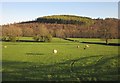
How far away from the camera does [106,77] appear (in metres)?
17.1

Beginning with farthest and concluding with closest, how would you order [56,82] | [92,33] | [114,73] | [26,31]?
1. [26,31]
2. [92,33]
3. [114,73]
4. [56,82]

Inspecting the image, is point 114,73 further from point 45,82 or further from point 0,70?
point 0,70

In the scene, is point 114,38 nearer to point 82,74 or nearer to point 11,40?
point 11,40

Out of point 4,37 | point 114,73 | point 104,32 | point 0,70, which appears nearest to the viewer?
point 114,73

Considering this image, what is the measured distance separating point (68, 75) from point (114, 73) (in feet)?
12.1

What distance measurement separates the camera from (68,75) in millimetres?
17719

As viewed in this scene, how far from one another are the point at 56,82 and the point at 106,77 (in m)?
3.79

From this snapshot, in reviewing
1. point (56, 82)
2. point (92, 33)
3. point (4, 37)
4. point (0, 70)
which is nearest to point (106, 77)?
point (56, 82)

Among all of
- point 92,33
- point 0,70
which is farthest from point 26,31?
point 0,70

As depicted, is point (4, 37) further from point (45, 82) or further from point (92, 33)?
point (45, 82)

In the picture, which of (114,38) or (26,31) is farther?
(26,31)

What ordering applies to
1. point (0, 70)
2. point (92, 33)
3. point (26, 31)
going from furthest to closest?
point (26, 31) < point (92, 33) < point (0, 70)

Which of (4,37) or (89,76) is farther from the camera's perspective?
(4,37)

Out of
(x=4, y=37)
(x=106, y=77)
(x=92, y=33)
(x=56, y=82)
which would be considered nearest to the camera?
(x=56, y=82)
